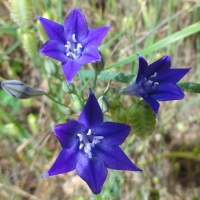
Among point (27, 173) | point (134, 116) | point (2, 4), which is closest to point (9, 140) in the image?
point (27, 173)

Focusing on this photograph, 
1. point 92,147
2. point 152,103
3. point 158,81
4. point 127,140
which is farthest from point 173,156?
point 152,103

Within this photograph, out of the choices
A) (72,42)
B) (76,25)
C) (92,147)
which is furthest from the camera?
(72,42)

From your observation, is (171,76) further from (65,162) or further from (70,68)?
(65,162)

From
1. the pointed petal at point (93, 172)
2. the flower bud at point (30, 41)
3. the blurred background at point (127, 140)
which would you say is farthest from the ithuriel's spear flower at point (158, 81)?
the blurred background at point (127, 140)

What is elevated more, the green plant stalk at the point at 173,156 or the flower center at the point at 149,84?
the flower center at the point at 149,84

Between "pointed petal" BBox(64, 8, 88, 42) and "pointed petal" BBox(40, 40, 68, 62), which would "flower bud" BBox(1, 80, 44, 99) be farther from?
"pointed petal" BBox(64, 8, 88, 42)

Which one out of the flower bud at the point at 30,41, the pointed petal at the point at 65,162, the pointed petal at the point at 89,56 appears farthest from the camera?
the flower bud at the point at 30,41

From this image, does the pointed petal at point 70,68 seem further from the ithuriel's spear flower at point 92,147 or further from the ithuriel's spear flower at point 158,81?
the ithuriel's spear flower at point 158,81

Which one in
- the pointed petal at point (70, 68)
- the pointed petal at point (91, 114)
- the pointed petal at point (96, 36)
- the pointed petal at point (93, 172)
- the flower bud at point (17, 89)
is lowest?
the pointed petal at point (93, 172)
